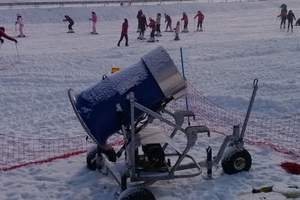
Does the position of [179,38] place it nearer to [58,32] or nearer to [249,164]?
[58,32]

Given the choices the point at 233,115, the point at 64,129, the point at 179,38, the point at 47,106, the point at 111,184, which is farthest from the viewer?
the point at 179,38

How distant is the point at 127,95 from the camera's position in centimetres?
845

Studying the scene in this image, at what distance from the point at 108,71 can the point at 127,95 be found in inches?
471

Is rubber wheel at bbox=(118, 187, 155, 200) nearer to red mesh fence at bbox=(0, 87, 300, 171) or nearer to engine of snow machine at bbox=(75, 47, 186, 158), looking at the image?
engine of snow machine at bbox=(75, 47, 186, 158)

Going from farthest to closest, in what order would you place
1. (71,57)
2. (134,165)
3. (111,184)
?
1. (71,57)
2. (111,184)
3. (134,165)

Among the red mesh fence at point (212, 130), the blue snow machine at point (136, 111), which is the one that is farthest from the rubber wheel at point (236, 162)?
the red mesh fence at point (212, 130)

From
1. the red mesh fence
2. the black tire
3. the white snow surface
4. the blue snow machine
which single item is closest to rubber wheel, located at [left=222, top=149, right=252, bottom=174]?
the white snow surface

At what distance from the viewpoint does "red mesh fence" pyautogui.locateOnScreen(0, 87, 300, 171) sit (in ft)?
35.6

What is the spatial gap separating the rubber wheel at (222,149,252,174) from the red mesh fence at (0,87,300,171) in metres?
1.52

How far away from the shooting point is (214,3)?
56.2 metres

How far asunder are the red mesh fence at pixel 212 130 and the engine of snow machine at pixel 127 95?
2339 mm

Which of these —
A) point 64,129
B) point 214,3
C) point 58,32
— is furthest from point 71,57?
point 214,3

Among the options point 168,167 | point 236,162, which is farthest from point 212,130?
point 168,167

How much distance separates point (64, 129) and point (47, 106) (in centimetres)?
246
